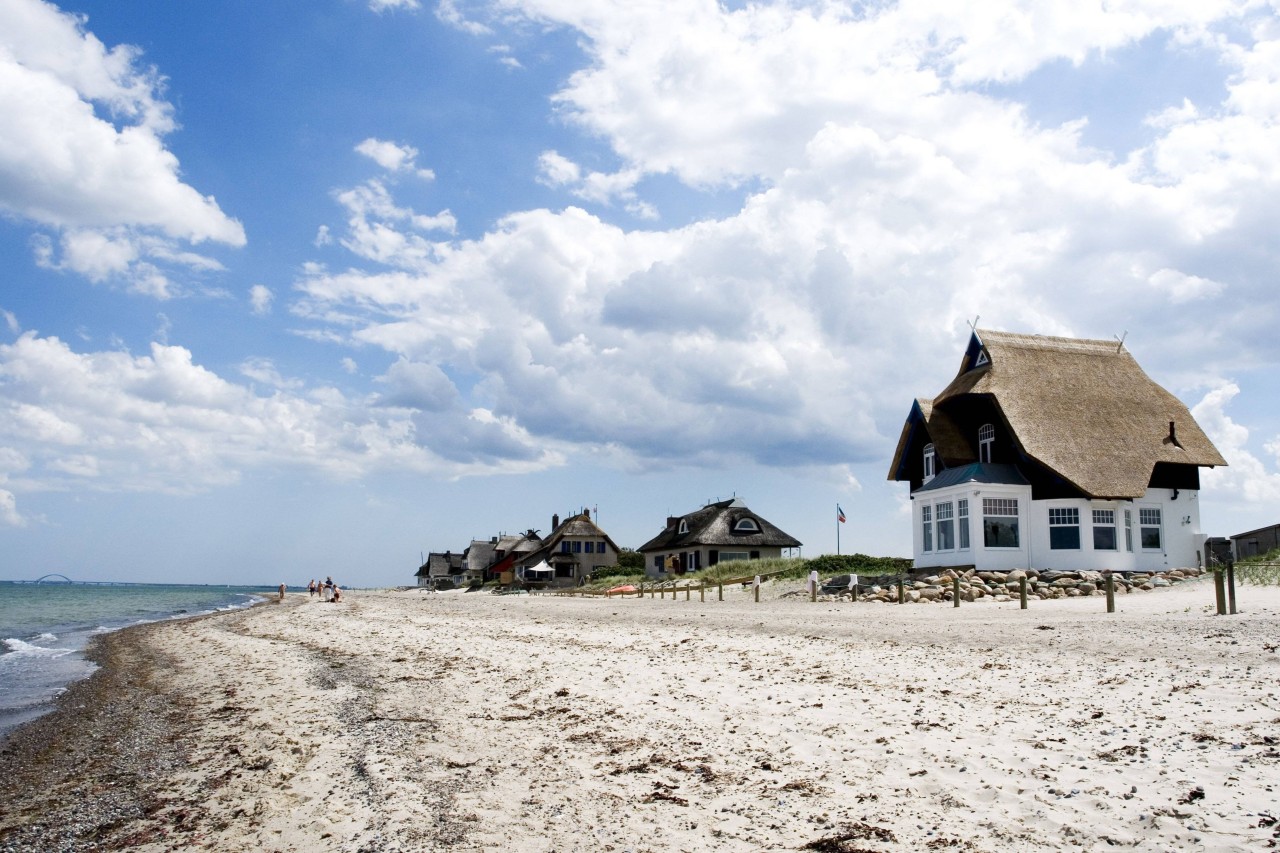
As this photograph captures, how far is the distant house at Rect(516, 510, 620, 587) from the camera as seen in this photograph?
78188 millimetres

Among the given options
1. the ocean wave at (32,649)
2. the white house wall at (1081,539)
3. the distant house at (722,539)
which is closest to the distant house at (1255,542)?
the white house wall at (1081,539)

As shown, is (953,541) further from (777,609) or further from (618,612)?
(618,612)

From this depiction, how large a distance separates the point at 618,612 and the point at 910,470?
1658 cm

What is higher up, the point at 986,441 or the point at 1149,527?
the point at 986,441

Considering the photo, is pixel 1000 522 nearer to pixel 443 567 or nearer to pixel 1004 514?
pixel 1004 514

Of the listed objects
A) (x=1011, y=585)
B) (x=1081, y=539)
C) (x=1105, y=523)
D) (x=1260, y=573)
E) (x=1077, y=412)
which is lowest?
(x=1011, y=585)

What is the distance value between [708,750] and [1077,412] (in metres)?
28.9

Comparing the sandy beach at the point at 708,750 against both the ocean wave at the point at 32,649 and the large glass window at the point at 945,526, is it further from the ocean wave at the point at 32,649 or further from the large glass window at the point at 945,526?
the large glass window at the point at 945,526

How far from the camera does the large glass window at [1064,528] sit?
99.0 feet

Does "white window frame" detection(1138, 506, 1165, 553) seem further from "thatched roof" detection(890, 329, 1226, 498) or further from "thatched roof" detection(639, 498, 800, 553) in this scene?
A: "thatched roof" detection(639, 498, 800, 553)

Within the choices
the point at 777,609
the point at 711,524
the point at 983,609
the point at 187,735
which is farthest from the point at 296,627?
the point at 711,524

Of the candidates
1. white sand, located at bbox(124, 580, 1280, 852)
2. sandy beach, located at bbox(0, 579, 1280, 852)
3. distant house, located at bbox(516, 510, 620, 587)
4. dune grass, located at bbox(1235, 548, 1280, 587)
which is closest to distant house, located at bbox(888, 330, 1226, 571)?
dune grass, located at bbox(1235, 548, 1280, 587)

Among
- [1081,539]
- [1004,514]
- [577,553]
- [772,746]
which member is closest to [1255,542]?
[1081,539]

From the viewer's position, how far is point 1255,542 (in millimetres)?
32000
